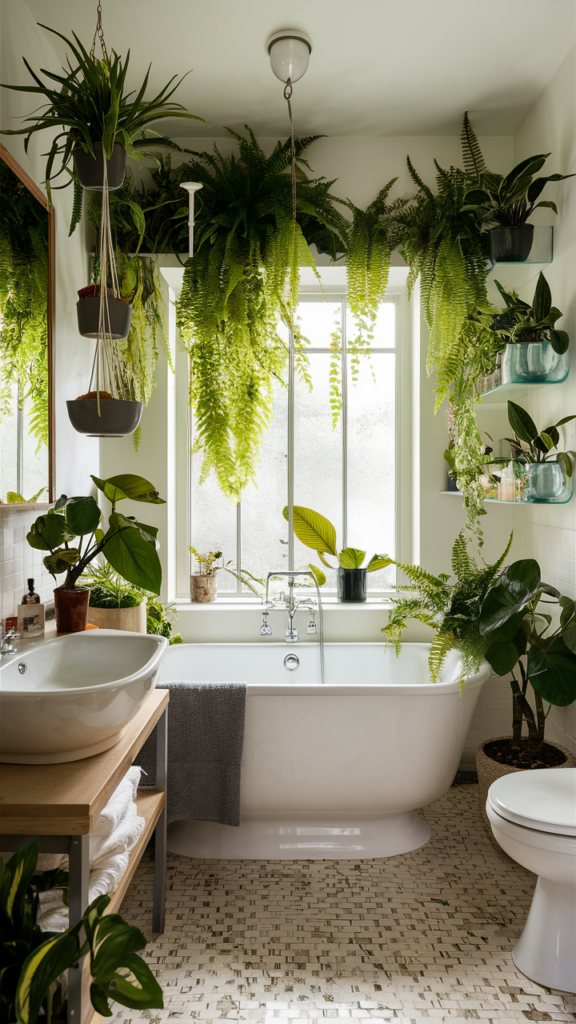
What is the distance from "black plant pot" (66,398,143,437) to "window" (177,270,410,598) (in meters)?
1.28

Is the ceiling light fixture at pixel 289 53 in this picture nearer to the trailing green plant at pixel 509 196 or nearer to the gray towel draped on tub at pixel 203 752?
the trailing green plant at pixel 509 196

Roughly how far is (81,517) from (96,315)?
2.07 feet

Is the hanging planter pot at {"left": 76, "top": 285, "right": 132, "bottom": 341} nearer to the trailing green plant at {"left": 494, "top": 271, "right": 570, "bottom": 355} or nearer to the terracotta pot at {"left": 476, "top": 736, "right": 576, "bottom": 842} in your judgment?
the trailing green plant at {"left": 494, "top": 271, "right": 570, "bottom": 355}

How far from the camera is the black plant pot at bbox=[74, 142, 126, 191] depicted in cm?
177

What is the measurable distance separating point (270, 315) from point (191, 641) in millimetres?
1484

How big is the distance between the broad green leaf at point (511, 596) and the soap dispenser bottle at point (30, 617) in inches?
55.0

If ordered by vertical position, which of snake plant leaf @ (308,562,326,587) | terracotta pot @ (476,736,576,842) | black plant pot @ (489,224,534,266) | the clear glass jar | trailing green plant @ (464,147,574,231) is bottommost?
terracotta pot @ (476,736,576,842)

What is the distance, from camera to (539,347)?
2.30 metres

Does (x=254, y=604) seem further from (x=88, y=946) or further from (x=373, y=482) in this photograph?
(x=88, y=946)

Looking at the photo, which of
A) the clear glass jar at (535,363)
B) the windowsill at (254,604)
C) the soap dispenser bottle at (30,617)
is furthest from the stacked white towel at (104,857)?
the clear glass jar at (535,363)

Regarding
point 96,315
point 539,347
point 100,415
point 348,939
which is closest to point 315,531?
point 539,347

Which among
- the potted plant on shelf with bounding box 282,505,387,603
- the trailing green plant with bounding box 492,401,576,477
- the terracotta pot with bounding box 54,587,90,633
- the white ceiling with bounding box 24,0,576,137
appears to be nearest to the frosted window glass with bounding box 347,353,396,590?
the potted plant on shelf with bounding box 282,505,387,603

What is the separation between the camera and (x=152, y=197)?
282cm

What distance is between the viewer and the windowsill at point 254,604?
3.00 m
